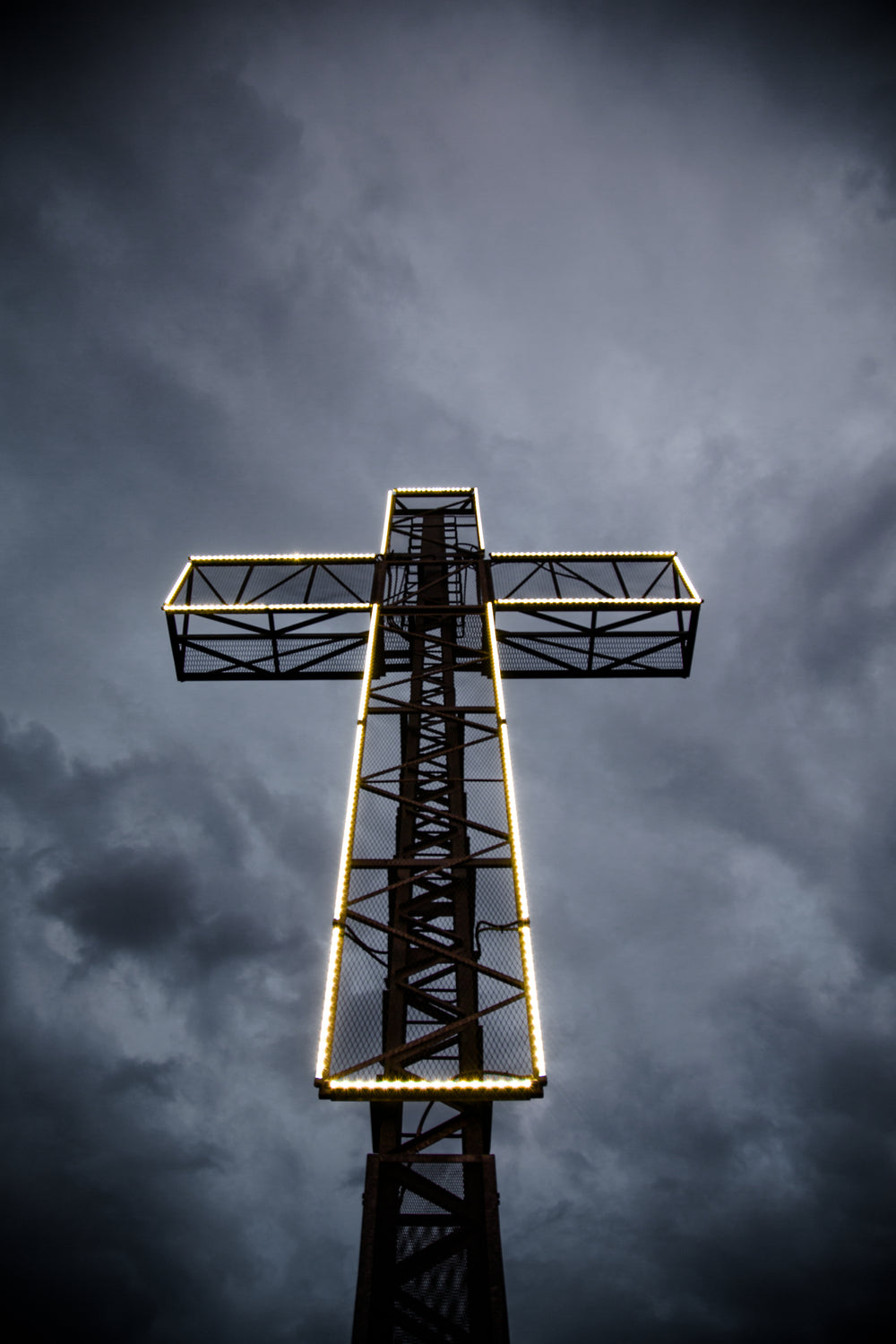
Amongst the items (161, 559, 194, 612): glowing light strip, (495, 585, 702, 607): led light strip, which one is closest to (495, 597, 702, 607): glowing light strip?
(495, 585, 702, 607): led light strip

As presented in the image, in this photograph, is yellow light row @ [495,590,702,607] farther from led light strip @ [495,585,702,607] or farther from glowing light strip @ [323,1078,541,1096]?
glowing light strip @ [323,1078,541,1096]

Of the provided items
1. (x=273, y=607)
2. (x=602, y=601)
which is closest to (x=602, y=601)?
(x=602, y=601)

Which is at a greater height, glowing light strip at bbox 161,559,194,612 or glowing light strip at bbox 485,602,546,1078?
glowing light strip at bbox 161,559,194,612

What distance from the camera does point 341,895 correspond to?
1016 cm

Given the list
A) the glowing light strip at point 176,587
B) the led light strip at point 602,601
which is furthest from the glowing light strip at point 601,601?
the glowing light strip at point 176,587

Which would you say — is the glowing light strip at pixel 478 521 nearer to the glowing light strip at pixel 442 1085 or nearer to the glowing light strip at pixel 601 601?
the glowing light strip at pixel 601 601

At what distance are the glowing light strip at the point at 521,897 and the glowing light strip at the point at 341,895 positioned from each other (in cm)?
210

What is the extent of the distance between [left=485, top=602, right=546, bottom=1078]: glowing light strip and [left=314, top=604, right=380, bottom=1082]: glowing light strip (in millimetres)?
2100

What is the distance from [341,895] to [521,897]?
2226mm

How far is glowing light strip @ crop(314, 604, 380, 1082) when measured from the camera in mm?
8711

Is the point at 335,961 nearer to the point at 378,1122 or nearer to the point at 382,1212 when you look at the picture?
the point at 378,1122

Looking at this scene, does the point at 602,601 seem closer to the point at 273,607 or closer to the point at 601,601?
the point at 601,601

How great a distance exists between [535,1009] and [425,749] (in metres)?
5.08

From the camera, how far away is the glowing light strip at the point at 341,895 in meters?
8.71
